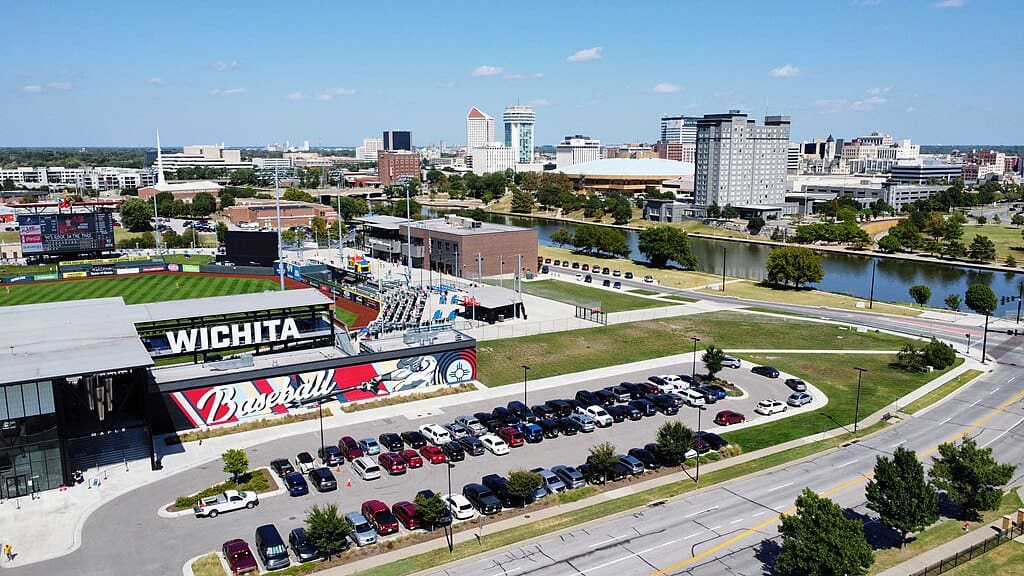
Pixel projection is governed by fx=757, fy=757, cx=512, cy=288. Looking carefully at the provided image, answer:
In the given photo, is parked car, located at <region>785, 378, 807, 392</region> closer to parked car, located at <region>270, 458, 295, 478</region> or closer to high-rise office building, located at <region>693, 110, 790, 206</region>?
parked car, located at <region>270, 458, 295, 478</region>

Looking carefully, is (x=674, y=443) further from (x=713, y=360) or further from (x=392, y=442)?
(x=713, y=360)

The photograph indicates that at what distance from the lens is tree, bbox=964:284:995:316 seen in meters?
76.5

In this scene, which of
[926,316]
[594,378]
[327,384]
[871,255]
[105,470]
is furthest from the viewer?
[871,255]

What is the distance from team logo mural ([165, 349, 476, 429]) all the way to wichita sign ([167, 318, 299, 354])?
5.37 meters

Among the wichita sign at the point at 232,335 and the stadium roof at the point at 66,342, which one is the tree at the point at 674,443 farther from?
the wichita sign at the point at 232,335

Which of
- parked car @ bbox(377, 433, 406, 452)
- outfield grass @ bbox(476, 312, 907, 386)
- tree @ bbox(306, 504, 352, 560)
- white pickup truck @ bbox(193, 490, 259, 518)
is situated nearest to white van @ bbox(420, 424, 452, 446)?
parked car @ bbox(377, 433, 406, 452)

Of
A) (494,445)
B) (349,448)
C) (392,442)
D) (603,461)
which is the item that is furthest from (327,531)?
(603,461)

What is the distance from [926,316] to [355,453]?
206 ft

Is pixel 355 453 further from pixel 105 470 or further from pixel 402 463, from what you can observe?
pixel 105 470

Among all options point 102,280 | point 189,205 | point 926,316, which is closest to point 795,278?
point 926,316

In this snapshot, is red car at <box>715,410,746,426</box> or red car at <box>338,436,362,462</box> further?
red car at <box>715,410,746,426</box>

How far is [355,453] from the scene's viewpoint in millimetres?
40031

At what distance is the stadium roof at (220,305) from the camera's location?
1901 inches

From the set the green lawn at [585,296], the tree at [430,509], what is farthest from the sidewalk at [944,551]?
the green lawn at [585,296]
